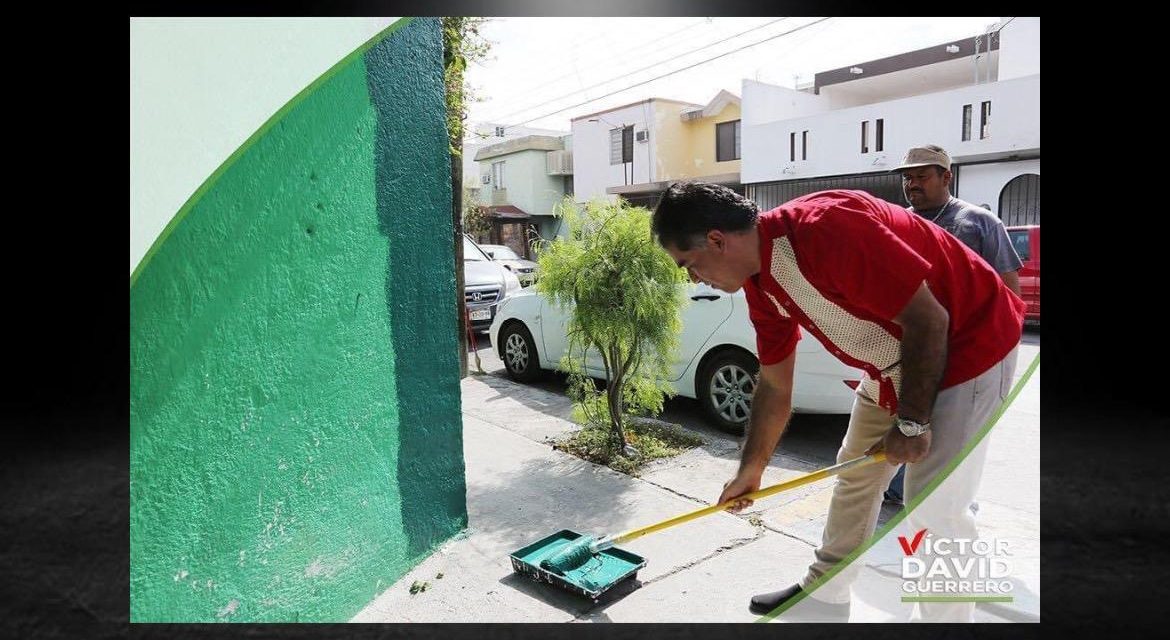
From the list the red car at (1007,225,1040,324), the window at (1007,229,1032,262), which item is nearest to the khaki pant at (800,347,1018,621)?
the red car at (1007,225,1040,324)

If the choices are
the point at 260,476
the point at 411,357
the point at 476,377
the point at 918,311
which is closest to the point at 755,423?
the point at 918,311

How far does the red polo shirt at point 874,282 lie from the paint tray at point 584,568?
1.35 m

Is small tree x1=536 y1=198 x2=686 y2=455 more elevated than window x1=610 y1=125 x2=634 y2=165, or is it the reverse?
window x1=610 y1=125 x2=634 y2=165

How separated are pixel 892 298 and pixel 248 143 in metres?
2.24

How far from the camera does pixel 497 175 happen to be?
110ft

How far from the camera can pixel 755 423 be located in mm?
2936

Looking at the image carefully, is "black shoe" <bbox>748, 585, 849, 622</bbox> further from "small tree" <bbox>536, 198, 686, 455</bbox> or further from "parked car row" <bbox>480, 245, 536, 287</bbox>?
"parked car row" <bbox>480, 245, 536, 287</bbox>

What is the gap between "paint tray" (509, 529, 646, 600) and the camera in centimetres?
310

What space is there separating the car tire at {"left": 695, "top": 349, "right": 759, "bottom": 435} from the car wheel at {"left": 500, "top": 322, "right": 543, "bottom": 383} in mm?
2215

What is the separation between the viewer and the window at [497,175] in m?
33.1

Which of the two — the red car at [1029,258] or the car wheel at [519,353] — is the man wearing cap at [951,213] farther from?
the red car at [1029,258]

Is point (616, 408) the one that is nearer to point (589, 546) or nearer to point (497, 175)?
point (589, 546)
